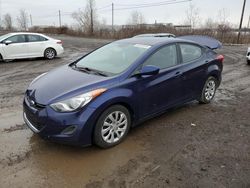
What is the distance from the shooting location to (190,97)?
5629 millimetres

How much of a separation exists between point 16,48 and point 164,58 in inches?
389

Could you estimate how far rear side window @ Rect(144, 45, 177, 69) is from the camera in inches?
186

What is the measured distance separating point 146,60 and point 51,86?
161cm

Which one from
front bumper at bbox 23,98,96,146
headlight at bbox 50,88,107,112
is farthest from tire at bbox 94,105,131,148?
headlight at bbox 50,88,107,112

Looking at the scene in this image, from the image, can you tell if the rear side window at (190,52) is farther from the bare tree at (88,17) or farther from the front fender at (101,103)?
the bare tree at (88,17)

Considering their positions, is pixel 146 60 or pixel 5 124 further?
pixel 5 124

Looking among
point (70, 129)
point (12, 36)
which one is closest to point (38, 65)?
point (12, 36)

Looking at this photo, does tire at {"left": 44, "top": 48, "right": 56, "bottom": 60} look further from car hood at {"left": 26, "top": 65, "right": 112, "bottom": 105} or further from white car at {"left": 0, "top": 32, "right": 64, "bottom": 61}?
car hood at {"left": 26, "top": 65, "right": 112, "bottom": 105}

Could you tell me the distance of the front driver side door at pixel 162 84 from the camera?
4481mm

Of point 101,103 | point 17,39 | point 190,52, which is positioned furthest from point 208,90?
point 17,39

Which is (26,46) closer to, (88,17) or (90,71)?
(90,71)

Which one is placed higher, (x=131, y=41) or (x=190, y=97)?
(x=131, y=41)

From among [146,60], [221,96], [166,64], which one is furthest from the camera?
[221,96]

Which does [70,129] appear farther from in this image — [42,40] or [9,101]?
[42,40]
